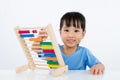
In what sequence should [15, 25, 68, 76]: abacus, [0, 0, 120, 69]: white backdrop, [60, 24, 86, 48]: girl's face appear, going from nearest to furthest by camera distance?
[15, 25, 68, 76]: abacus
[60, 24, 86, 48]: girl's face
[0, 0, 120, 69]: white backdrop

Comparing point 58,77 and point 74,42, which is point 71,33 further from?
point 58,77

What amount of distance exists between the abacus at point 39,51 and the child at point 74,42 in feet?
0.51

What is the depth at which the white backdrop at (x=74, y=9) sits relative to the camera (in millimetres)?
3298

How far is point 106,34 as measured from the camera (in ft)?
10.9

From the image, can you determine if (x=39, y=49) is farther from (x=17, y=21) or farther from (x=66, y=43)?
(x=17, y=21)

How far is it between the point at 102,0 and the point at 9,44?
1.16 meters

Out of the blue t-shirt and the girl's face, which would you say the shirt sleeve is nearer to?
the blue t-shirt

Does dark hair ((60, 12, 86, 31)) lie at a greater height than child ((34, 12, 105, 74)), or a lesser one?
greater

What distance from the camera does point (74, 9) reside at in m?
3.30

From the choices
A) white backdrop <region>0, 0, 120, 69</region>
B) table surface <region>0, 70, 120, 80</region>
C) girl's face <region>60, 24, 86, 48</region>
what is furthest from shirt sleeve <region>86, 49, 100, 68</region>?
white backdrop <region>0, 0, 120, 69</region>

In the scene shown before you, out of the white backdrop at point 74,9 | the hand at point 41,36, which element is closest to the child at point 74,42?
the hand at point 41,36

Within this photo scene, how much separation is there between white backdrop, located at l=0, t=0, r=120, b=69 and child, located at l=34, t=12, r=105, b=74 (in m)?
1.82

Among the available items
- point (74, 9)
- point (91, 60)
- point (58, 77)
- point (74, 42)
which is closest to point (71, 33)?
point (74, 42)

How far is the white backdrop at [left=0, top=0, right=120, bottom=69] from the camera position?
10.8 ft
